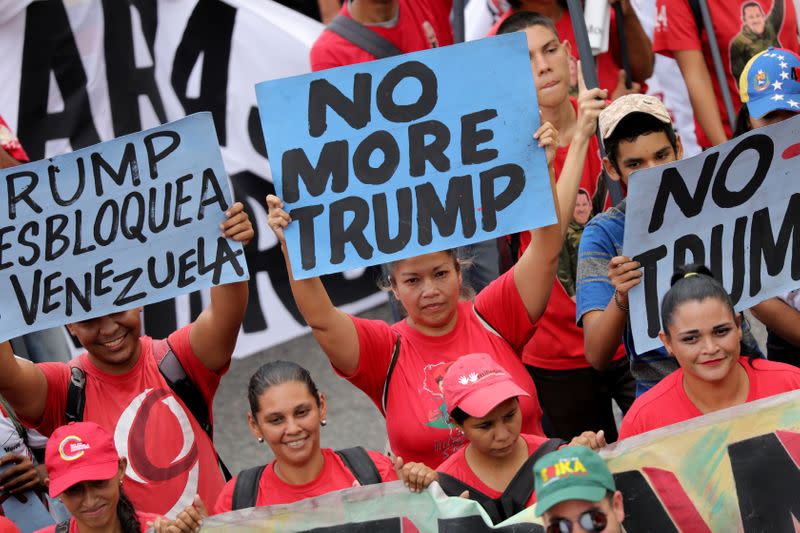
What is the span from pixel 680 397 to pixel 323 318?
1178 millimetres

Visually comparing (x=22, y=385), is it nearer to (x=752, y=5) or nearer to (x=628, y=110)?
(x=628, y=110)

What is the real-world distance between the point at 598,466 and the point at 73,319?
1.96 meters

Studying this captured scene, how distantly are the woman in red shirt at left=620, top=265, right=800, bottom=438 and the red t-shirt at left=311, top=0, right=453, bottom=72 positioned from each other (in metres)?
2.35

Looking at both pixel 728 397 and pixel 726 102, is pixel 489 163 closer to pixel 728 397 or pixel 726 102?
pixel 728 397

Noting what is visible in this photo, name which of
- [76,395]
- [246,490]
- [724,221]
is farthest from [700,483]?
[76,395]

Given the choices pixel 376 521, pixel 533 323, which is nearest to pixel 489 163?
pixel 533 323

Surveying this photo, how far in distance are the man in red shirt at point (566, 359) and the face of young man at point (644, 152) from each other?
0.40m

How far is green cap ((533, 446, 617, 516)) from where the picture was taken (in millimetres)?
3428

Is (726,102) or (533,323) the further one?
(726,102)

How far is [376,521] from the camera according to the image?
13.2 ft

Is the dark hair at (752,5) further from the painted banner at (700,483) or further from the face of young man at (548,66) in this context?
the painted banner at (700,483)

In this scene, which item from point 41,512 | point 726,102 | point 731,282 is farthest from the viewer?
point 726,102

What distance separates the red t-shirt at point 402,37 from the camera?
19.9ft

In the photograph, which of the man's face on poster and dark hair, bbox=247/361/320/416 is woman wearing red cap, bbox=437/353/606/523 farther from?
the man's face on poster
